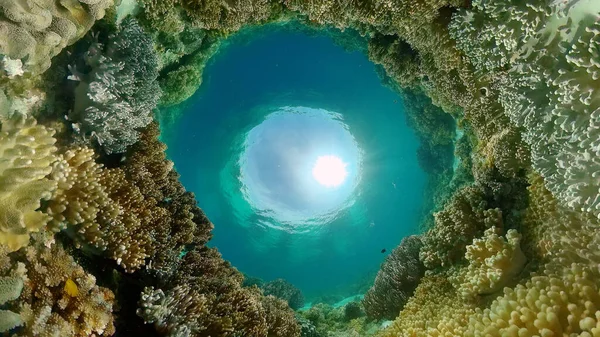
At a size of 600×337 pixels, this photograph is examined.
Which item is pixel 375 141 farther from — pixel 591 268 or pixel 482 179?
pixel 591 268

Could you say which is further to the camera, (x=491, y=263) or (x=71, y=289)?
(x=491, y=263)

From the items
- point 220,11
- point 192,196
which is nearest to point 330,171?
point 192,196

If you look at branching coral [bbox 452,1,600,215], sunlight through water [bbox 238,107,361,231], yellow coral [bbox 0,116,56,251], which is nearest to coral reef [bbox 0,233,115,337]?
yellow coral [bbox 0,116,56,251]

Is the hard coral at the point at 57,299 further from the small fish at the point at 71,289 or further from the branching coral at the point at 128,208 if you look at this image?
the branching coral at the point at 128,208

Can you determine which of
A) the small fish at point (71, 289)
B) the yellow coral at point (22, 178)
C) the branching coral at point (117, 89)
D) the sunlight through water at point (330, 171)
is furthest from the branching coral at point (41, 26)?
the sunlight through water at point (330, 171)

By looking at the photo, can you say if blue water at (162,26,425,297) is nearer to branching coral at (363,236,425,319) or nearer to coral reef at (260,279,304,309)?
coral reef at (260,279,304,309)

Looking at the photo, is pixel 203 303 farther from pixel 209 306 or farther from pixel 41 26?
pixel 41 26

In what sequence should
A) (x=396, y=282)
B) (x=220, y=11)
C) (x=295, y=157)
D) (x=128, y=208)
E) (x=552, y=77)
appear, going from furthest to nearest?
(x=295, y=157), (x=396, y=282), (x=220, y=11), (x=128, y=208), (x=552, y=77)

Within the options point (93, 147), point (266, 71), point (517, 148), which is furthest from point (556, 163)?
point (266, 71)
